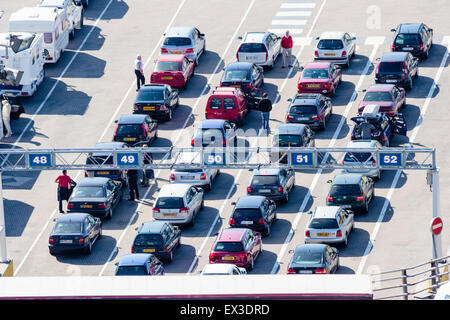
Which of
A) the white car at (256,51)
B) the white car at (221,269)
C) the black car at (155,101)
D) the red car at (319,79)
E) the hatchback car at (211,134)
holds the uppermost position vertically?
the white car at (256,51)

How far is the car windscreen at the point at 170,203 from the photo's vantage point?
49.2 meters

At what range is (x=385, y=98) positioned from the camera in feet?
187

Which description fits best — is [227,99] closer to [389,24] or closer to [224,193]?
[224,193]

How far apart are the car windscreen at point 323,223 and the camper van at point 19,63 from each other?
18783 mm

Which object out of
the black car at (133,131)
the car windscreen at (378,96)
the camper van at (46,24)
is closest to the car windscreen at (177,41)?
the camper van at (46,24)

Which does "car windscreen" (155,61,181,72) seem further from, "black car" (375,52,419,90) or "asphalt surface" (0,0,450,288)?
"black car" (375,52,419,90)

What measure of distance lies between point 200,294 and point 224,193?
91.0 feet

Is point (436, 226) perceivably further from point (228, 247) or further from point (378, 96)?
point (378, 96)

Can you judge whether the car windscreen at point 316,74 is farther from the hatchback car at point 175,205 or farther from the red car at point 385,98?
the hatchback car at point 175,205

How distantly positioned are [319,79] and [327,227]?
13.5m

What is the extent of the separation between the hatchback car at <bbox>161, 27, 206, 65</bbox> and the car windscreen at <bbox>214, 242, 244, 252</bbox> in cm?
1892
